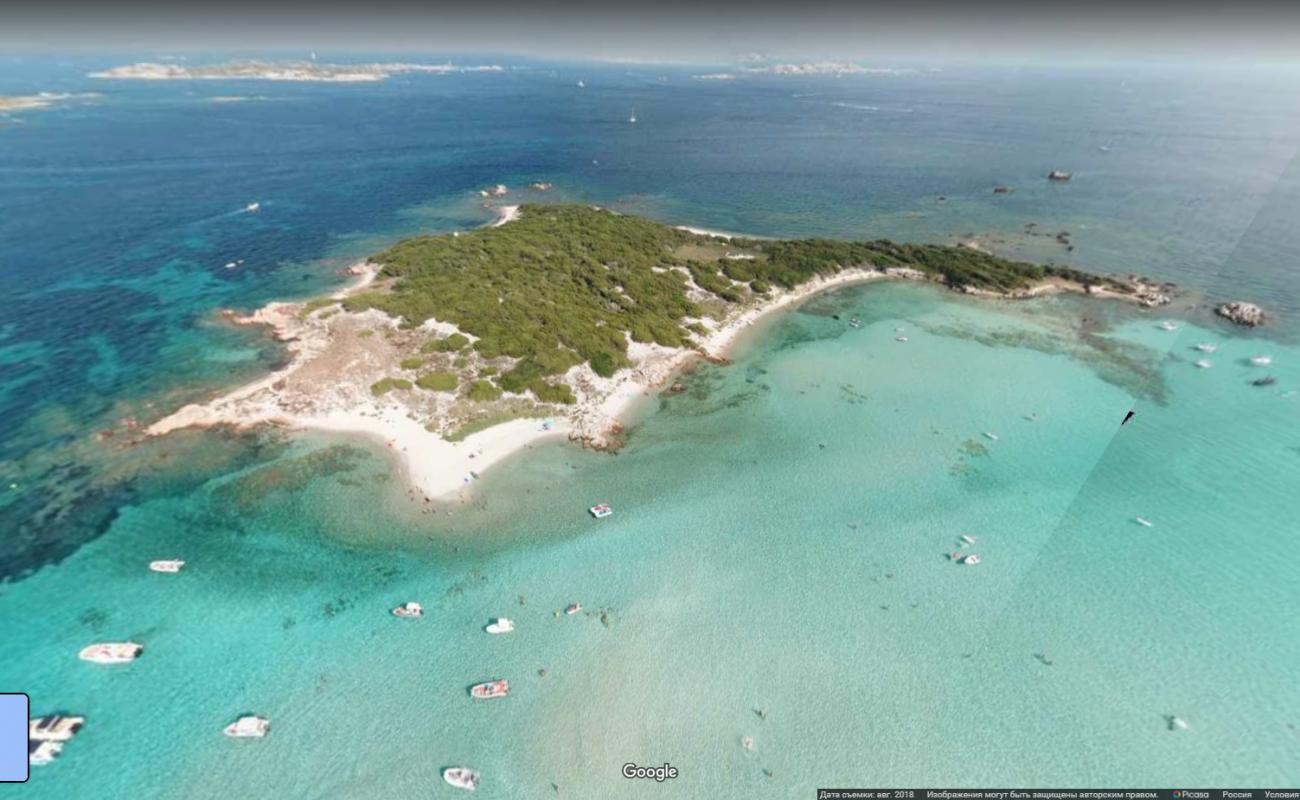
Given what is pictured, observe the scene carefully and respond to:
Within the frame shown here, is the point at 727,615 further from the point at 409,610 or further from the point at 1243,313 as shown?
the point at 1243,313

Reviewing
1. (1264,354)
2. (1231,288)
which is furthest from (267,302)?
(1231,288)

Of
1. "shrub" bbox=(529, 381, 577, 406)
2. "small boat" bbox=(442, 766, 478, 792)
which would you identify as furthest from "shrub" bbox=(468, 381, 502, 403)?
"small boat" bbox=(442, 766, 478, 792)

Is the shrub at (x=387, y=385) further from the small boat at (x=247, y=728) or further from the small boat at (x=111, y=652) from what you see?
the small boat at (x=247, y=728)

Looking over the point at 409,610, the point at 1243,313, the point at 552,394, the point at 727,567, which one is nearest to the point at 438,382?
the point at 552,394

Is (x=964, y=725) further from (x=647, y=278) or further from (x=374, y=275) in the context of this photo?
(x=374, y=275)

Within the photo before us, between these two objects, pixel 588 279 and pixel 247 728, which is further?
pixel 588 279
